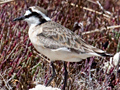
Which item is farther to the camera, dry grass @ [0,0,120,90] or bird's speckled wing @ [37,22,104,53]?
dry grass @ [0,0,120,90]

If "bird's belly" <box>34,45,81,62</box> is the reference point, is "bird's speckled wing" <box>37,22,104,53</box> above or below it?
above

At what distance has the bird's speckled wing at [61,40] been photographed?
3664 mm

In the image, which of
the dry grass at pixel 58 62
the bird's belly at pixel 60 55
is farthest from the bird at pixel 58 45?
the dry grass at pixel 58 62

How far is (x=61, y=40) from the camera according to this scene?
3744 millimetres

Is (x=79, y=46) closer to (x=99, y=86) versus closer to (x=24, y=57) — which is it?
(x=99, y=86)

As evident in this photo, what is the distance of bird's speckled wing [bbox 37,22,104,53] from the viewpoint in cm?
366

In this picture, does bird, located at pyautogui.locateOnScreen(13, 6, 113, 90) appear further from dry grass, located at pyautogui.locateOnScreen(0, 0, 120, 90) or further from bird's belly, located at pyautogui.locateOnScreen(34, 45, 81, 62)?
dry grass, located at pyautogui.locateOnScreen(0, 0, 120, 90)

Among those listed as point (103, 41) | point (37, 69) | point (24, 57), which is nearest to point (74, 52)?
point (37, 69)

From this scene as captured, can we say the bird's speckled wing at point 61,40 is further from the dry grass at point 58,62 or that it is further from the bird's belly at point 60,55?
the dry grass at point 58,62

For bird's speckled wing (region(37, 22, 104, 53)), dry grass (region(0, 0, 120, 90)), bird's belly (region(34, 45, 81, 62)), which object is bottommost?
dry grass (region(0, 0, 120, 90))

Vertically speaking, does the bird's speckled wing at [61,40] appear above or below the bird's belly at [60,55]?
above

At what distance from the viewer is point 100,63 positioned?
4484mm

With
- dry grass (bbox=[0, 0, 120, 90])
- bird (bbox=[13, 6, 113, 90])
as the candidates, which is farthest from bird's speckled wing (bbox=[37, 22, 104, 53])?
dry grass (bbox=[0, 0, 120, 90])

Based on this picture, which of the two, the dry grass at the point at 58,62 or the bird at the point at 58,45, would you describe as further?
the dry grass at the point at 58,62
